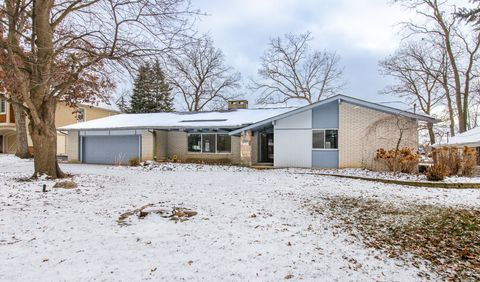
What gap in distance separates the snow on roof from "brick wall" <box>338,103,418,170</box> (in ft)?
16.3

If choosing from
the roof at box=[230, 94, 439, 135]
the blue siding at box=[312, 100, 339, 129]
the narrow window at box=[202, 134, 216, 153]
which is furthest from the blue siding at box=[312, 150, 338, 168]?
the narrow window at box=[202, 134, 216, 153]

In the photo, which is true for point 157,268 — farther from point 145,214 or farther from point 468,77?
point 468,77

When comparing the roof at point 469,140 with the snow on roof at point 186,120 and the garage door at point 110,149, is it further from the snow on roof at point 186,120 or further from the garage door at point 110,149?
the garage door at point 110,149

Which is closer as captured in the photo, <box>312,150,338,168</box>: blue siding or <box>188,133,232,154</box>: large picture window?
<box>312,150,338,168</box>: blue siding

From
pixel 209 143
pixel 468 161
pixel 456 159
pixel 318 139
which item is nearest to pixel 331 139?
pixel 318 139

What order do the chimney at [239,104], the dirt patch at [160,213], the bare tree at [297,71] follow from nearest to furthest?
1. the dirt patch at [160,213]
2. the chimney at [239,104]
3. the bare tree at [297,71]

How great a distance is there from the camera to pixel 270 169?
15.1 metres

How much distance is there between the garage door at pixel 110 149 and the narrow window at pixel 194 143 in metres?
3.22

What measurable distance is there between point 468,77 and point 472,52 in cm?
180

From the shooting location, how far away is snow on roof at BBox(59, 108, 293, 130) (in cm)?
1750

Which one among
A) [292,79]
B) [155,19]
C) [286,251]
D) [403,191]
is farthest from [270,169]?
[292,79]

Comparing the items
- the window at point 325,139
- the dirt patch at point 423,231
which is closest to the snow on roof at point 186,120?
the window at point 325,139

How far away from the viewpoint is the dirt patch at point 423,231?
3.78 meters

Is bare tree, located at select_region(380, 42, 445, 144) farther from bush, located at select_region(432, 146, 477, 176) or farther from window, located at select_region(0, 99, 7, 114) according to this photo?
window, located at select_region(0, 99, 7, 114)
